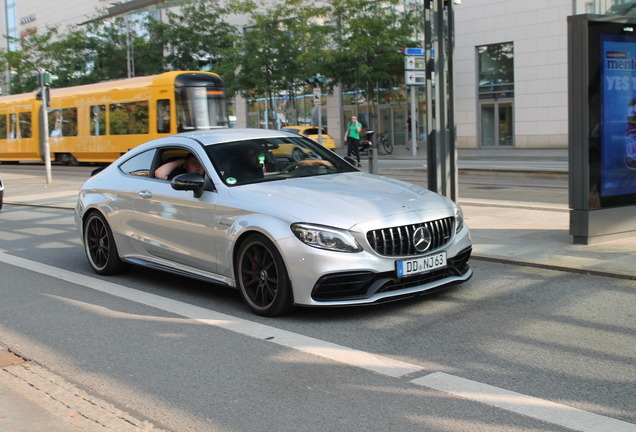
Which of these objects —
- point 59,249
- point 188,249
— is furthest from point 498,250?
point 59,249

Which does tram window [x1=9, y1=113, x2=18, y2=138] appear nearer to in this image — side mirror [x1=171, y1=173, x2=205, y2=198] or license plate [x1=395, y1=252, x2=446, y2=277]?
side mirror [x1=171, y1=173, x2=205, y2=198]

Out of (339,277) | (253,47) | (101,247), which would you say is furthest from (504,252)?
(253,47)

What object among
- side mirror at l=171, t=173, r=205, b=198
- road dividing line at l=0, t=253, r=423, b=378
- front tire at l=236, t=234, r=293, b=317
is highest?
side mirror at l=171, t=173, r=205, b=198

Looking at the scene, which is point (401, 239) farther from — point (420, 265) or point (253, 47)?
point (253, 47)

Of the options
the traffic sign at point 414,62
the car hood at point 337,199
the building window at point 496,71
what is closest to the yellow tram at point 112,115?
the traffic sign at point 414,62

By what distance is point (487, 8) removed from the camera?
34562 millimetres

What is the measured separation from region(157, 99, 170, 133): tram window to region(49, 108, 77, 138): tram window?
613 cm

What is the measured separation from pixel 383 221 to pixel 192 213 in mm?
1801

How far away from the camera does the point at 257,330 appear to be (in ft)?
17.3

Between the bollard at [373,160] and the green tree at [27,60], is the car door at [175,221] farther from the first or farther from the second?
the green tree at [27,60]

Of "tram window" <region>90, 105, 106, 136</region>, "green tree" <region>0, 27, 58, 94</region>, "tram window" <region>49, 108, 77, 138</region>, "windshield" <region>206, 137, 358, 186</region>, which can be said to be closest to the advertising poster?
"windshield" <region>206, 137, 358, 186</region>

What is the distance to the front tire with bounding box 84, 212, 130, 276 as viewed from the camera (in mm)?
7398

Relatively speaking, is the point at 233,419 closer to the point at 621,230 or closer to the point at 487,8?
the point at 621,230

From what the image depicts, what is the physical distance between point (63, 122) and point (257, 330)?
2621 centimetres
